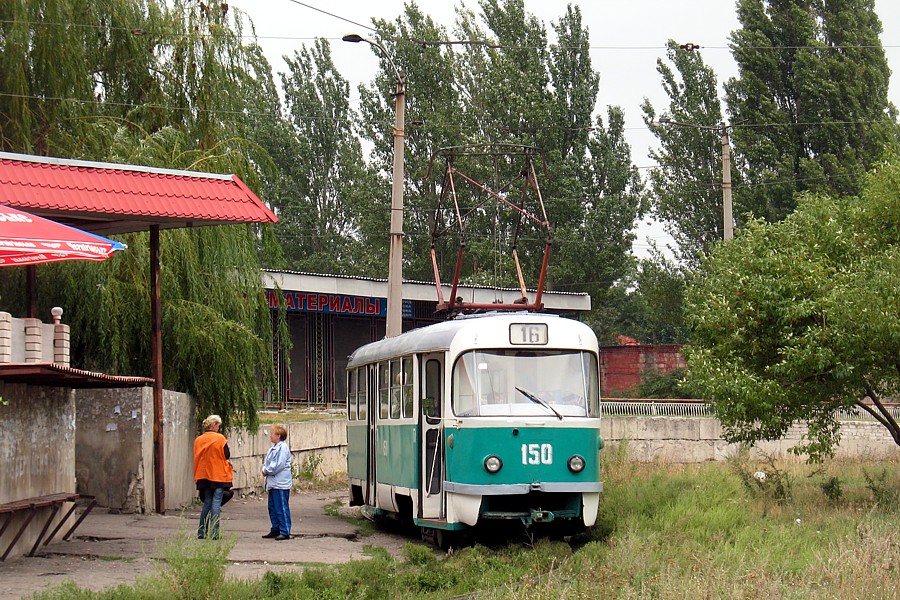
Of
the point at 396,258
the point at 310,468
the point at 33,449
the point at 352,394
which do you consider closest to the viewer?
the point at 33,449

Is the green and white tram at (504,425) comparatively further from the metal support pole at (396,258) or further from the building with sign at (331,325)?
the building with sign at (331,325)

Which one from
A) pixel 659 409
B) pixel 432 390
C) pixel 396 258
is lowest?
pixel 659 409

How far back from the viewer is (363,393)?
1920 centimetres

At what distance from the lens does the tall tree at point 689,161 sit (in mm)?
46906

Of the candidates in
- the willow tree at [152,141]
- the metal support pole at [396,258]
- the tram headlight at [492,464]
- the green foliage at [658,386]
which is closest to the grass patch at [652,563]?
the tram headlight at [492,464]

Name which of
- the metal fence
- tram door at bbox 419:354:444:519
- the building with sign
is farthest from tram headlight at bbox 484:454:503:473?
the building with sign

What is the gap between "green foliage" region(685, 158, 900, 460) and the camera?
1766 cm

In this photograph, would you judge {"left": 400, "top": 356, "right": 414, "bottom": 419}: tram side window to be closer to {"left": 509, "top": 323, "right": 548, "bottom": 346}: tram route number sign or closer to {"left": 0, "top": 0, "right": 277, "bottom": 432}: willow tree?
{"left": 509, "top": 323, "right": 548, "bottom": 346}: tram route number sign

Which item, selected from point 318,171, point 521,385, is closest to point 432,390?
point 521,385

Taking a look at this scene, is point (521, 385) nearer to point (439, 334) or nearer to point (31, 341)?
point (439, 334)

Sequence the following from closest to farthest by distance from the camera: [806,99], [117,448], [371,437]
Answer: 1. [371,437]
2. [117,448]
3. [806,99]

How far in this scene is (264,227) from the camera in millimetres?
23734

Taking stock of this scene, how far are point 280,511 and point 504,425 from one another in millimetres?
3766

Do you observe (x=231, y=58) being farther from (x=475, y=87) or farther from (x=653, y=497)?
(x=475, y=87)
